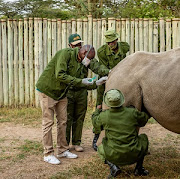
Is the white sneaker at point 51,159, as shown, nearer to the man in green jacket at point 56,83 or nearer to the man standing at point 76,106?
the man in green jacket at point 56,83

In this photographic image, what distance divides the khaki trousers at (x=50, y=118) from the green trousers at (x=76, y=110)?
42 cm

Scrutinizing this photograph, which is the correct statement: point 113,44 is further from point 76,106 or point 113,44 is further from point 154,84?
point 154,84

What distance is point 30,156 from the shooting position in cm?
595

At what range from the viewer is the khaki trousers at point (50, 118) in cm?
551

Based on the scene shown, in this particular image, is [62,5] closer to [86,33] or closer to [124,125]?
[86,33]

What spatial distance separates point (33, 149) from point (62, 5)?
10.7 m

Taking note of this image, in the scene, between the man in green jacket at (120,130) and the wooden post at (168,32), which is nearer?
the man in green jacket at (120,130)

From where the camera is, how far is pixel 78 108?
626 cm

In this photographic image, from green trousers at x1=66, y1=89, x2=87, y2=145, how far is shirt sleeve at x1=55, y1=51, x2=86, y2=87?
30.8 inches

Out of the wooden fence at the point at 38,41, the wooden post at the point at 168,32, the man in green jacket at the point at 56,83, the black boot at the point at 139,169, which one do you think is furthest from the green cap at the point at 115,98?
the wooden post at the point at 168,32

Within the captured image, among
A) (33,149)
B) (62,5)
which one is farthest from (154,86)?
(62,5)

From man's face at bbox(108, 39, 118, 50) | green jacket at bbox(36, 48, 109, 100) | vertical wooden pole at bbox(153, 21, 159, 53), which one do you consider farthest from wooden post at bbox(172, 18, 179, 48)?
green jacket at bbox(36, 48, 109, 100)

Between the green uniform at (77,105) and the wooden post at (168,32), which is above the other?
the wooden post at (168,32)

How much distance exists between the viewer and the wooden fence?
9758mm
